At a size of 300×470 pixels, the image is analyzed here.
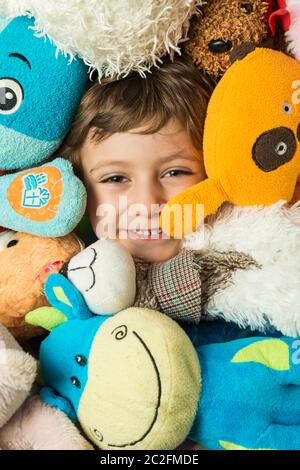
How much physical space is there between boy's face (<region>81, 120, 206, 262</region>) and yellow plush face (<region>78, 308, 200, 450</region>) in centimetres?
27

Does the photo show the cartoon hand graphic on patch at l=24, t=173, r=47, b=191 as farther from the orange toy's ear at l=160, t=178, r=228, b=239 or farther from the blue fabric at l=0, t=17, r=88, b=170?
the orange toy's ear at l=160, t=178, r=228, b=239

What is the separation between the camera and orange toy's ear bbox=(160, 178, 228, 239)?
869mm

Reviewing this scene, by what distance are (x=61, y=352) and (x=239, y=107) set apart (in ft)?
1.44

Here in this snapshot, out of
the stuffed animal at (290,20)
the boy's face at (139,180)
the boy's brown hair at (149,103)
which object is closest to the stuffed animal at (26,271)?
the boy's face at (139,180)

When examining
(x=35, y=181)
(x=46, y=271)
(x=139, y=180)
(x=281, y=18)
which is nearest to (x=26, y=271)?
(x=46, y=271)

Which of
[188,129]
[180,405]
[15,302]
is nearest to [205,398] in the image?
[180,405]

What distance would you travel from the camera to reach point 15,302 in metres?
0.87

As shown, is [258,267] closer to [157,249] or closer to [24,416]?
[157,249]

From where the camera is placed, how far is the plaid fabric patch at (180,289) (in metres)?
0.84

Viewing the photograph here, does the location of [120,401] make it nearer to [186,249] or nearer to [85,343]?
[85,343]

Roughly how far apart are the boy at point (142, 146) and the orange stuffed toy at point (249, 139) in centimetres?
A: 8

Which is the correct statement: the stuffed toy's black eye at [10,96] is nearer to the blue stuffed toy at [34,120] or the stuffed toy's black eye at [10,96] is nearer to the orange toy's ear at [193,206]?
the blue stuffed toy at [34,120]

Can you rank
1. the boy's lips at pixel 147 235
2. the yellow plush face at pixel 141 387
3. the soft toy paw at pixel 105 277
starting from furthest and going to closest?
the boy's lips at pixel 147 235 < the soft toy paw at pixel 105 277 < the yellow plush face at pixel 141 387

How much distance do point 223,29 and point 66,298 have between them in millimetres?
472
